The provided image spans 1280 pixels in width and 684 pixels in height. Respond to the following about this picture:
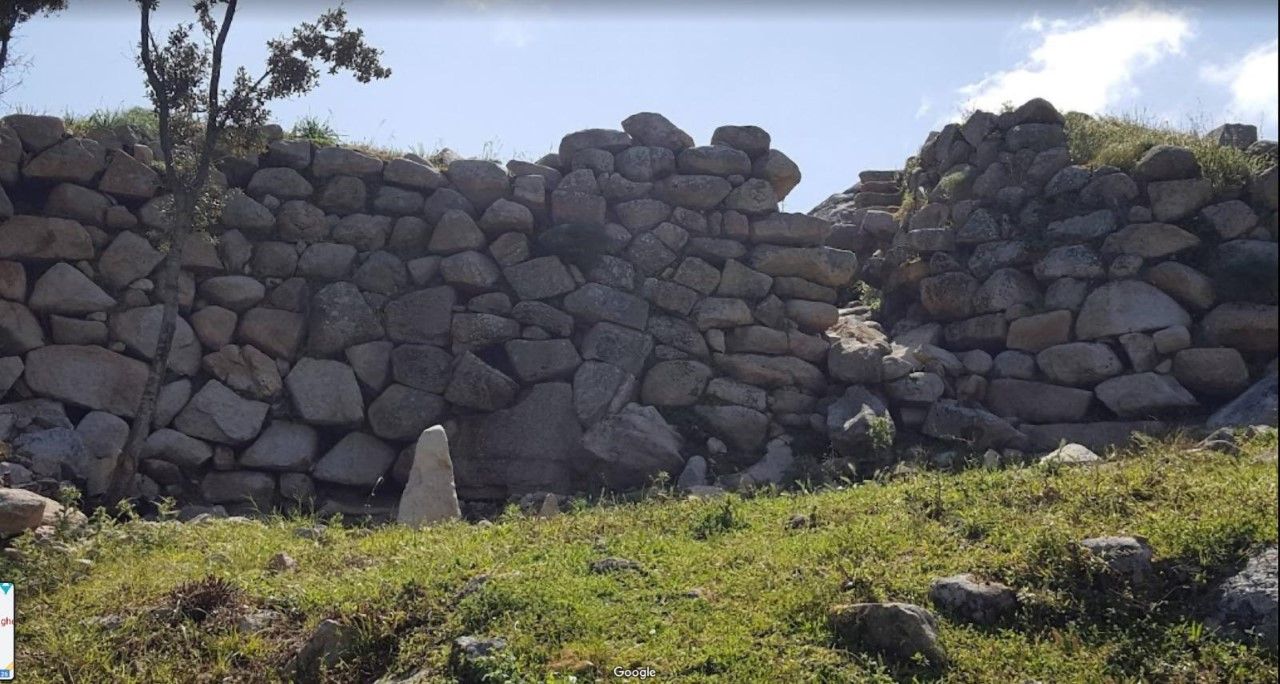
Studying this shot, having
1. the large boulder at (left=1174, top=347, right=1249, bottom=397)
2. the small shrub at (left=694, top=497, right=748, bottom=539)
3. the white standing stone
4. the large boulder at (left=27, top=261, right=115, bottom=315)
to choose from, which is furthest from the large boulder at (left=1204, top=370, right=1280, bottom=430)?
the large boulder at (left=27, top=261, right=115, bottom=315)

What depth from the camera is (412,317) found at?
→ 10203mm

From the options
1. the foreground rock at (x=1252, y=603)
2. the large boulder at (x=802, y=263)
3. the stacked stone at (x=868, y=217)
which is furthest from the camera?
the stacked stone at (x=868, y=217)

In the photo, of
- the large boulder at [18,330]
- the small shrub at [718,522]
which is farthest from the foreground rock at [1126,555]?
the large boulder at [18,330]

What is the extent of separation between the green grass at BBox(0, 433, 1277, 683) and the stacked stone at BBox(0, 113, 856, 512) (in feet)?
8.17

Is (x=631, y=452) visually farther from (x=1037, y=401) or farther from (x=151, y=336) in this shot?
(x=151, y=336)

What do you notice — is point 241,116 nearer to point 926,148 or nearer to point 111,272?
point 111,272

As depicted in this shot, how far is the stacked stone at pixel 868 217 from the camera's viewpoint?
40.1 feet

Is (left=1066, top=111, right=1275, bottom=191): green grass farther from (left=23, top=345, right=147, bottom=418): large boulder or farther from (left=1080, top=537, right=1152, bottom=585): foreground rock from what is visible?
(left=23, top=345, right=147, bottom=418): large boulder

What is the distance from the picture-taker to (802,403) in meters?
10.3

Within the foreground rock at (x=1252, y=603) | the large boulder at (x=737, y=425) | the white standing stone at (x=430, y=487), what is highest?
the foreground rock at (x=1252, y=603)

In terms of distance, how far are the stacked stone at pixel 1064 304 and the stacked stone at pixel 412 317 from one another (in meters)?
0.95

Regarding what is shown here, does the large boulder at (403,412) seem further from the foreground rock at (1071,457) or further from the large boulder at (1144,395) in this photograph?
the large boulder at (1144,395)

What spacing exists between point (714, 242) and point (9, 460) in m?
6.44

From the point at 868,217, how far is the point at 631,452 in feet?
15.9
